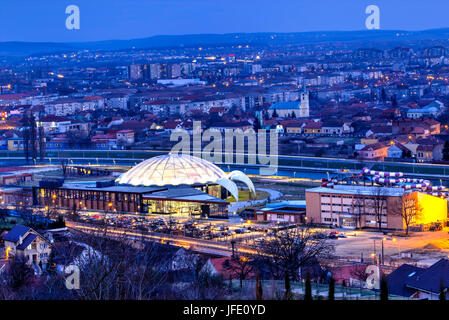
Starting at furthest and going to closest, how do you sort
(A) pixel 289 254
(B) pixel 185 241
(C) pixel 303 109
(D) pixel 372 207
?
(C) pixel 303 109
(D) pixel 372 207
(B) pixel 185 241
(A) pixel 289 254

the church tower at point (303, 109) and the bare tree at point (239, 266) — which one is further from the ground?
the church tower at point (303, 109)

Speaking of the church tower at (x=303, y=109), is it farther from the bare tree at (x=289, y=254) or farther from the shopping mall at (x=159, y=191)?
the bare tree at (x=289, y=254)

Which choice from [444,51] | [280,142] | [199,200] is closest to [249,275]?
[199,200]

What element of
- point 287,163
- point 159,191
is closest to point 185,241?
point 159,191

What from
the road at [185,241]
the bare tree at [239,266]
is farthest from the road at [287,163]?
the bare tree at [239,266]

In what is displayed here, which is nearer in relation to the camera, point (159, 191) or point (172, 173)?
point (159, 191)

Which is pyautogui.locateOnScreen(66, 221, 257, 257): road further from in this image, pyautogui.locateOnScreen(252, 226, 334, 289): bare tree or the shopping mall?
the shopping mall

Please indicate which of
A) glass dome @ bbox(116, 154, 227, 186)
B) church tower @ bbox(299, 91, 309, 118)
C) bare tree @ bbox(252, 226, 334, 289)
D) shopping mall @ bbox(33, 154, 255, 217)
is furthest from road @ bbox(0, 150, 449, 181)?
church tower @ bbox(299, 91, 309, 118)

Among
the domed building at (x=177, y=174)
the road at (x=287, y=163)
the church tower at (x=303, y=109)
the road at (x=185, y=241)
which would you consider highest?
the church tower at (x=303, y=109)

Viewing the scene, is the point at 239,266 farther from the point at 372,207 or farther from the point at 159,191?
the point at 159,191

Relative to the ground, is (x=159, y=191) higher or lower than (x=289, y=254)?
lower
